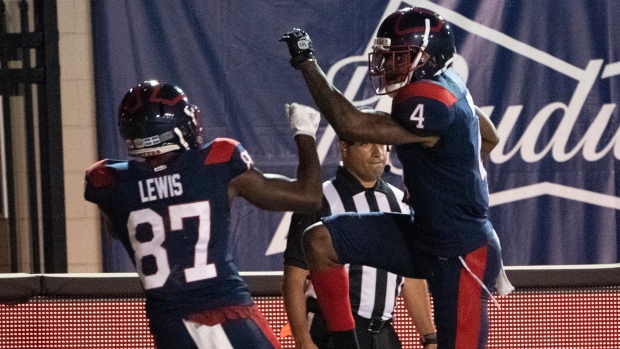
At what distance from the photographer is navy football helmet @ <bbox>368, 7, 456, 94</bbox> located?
363cm

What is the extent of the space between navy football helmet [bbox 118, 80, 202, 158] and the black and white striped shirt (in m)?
0.81

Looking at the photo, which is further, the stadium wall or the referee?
the stadium wall

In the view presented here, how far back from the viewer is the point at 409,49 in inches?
142

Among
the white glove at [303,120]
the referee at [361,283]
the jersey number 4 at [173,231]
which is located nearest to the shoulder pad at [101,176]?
the jersey number 4 at [173,231]

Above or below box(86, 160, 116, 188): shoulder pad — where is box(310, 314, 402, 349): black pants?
below

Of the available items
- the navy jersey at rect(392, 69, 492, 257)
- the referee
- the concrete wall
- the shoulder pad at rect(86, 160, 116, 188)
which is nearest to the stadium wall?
the referee

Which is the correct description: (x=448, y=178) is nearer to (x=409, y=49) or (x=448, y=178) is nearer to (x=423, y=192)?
(x=423, y=192)

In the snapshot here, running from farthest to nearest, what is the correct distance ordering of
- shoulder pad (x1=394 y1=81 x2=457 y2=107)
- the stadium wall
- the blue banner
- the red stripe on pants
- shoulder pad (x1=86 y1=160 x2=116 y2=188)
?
the blue banner → the stadium wall → the red stripe on pants → shoulder pad (x1=394 y1=81 x2=457 y2=107) → shoulder pad (x1=86 y1=160 x2=116 y2=188)

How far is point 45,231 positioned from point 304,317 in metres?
3.54

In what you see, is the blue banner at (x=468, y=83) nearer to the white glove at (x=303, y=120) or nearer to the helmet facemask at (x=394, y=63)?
the helmet facemask at (x=394, y=63)

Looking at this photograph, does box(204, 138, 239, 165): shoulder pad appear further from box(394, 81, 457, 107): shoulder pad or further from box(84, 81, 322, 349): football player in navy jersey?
box(394, 81, 457, 107): shoulder pad

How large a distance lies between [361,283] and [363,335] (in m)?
0.21

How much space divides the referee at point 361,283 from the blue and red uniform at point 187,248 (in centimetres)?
67

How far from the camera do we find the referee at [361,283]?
3994mm
